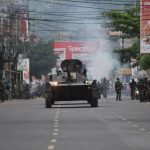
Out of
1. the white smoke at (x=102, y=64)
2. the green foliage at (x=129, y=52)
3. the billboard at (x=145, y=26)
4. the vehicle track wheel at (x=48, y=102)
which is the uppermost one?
the billboard at (x=145, y=26)

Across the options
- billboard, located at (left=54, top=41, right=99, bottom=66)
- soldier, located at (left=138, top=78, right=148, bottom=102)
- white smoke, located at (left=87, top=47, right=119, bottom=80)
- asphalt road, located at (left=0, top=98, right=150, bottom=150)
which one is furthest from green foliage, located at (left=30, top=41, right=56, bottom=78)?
asphalt road, located at (left=0, top=98, right=150, bottom=150)

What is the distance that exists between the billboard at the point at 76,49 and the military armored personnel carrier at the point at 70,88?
90382 millimetres

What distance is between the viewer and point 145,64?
6794cm

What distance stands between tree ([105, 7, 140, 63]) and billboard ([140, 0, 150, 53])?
1023cm

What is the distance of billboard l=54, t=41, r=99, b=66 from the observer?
141500 millimetres

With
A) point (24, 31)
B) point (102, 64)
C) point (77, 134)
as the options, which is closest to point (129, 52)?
point (24, 31)

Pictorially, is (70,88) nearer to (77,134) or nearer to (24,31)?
(77,134)

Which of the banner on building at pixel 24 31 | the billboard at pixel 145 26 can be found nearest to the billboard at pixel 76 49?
the banner on building at pixel 24 31

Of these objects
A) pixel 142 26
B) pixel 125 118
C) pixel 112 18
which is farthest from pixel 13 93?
pixel 125 118

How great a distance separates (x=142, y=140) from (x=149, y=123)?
25.9 feet

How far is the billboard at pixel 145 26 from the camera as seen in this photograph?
58237mm

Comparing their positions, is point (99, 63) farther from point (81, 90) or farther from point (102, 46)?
point (81, 90)

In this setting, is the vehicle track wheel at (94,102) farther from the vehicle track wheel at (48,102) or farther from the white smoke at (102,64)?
the white smoke at (102,64)

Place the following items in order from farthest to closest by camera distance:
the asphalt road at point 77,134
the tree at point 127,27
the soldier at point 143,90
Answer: the tree at point 127,27 → the soldier at point 143,90 → the asphalt road at point 77,134
